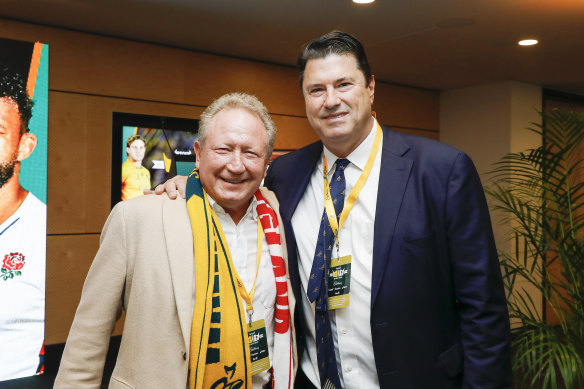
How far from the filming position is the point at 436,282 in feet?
5.17

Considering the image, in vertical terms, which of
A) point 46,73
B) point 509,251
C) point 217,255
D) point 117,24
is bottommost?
point 509,251

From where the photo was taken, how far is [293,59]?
5402 millimetres

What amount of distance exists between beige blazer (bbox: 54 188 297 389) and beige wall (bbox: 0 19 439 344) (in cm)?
332

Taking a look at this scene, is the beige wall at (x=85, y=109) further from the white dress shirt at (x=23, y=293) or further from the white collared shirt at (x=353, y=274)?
the white collared shirt at (x=353, y=274)

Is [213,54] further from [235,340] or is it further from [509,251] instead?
[509,251]

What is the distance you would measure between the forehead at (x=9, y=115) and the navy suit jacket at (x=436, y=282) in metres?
3.50

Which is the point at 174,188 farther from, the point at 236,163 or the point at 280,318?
the point at 280,318

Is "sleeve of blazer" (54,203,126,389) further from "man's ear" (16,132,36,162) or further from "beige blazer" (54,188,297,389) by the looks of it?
"man's ear" (16,132,36,162)

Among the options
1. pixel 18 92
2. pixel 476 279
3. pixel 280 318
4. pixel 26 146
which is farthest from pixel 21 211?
pixel 476 279

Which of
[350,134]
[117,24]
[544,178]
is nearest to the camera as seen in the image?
[350,134]

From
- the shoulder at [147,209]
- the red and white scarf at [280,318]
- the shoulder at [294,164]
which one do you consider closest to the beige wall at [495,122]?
the shoulder at [294,164]

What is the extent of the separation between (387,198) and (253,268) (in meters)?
0.53

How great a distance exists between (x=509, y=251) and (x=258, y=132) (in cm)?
580

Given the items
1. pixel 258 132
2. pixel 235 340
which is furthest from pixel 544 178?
pixel 235 340
